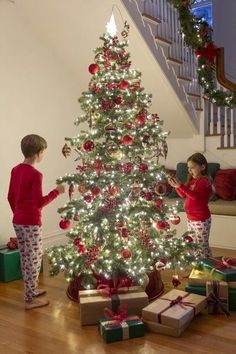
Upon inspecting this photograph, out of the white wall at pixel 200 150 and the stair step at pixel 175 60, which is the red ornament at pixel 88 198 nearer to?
the stair step at pixel 175 60

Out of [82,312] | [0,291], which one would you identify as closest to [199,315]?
[82,312]

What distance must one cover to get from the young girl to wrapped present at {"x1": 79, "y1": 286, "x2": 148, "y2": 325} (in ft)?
2.73

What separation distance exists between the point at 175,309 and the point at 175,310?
0.02 m

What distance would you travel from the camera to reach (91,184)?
3.08m

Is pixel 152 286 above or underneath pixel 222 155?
underneath

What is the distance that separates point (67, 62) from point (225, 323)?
3.20 meters

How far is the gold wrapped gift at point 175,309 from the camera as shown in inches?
103

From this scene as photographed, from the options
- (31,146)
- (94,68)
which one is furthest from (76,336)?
(94,68)

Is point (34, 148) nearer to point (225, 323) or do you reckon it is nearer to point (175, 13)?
point (225, 323)

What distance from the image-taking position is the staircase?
4059 millimetres

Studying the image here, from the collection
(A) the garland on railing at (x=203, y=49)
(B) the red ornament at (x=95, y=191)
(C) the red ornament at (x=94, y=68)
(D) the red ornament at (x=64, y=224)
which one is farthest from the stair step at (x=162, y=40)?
(D) the red ornament at (x=64, y=224)

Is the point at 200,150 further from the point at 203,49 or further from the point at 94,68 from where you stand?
the point at 94,68

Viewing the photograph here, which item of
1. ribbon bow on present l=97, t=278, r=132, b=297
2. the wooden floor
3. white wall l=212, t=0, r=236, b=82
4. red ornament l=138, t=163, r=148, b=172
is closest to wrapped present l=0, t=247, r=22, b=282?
the wooden floor

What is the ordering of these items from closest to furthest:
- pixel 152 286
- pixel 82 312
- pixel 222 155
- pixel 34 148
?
pixel 82 312
pixel 34 148
pixel 152 286
pixel 222 155
